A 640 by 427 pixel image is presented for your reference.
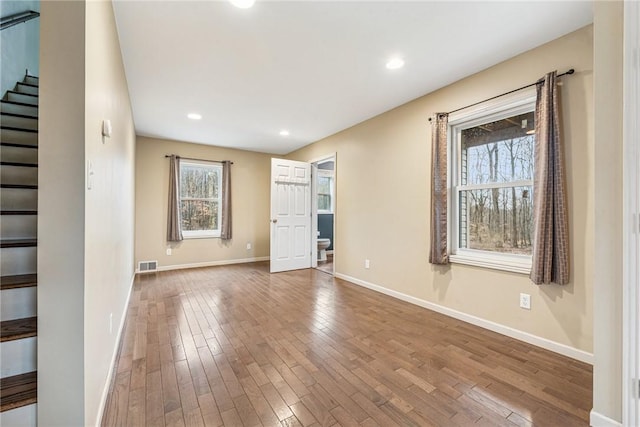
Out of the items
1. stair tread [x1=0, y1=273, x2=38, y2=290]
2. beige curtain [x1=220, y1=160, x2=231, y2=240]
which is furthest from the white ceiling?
beige curtain [x1=220, y1=160, x2=231, y2=240]

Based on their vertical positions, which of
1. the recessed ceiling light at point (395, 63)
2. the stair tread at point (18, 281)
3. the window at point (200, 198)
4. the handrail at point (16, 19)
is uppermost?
the handrail at point (16, 19)

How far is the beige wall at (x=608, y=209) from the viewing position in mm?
1356

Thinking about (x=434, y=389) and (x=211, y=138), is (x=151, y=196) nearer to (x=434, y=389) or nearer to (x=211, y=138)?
(x=211, y=138)

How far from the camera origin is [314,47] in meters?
2.26

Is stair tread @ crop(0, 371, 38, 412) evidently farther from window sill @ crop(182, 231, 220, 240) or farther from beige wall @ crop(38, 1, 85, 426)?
window sill @ crop(182, 231, 220, 240)

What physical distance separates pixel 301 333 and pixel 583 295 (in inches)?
87.3

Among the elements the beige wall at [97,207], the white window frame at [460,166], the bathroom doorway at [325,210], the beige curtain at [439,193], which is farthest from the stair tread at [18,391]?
the bathroom doorway at [325,210]

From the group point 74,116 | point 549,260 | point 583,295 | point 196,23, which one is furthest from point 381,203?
point 74,116

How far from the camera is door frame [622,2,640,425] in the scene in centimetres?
127

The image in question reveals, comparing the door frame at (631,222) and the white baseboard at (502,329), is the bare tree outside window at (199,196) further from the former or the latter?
the door frame at (631,222)

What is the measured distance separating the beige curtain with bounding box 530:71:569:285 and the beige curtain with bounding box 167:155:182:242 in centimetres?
526

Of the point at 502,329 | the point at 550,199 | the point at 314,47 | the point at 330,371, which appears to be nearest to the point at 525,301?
the point at 502,329

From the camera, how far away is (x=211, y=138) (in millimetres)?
5027

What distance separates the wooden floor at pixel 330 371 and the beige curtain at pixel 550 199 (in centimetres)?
69
